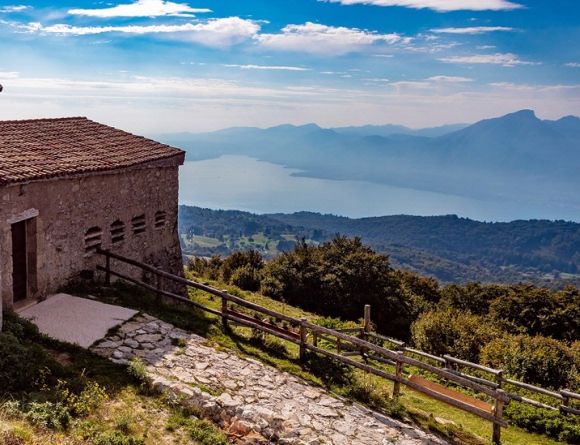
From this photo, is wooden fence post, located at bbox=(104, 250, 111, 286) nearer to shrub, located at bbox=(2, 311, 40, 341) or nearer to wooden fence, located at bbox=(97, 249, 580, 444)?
wooden fence, located at bbox=(97, 249, 580, 444)

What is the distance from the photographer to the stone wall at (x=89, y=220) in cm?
1270

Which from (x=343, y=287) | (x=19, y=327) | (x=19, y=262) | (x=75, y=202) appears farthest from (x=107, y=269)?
(x=343, y=287)

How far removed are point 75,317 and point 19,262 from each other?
2206 mm

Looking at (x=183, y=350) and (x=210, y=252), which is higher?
(x=183, y=350)

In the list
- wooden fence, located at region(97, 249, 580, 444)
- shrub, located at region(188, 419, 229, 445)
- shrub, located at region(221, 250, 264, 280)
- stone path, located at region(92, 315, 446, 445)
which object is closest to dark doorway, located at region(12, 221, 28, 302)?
wooden fence, located at region(97, 249, 580, 444)

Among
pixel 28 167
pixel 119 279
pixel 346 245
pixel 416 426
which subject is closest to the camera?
pixel 416 426

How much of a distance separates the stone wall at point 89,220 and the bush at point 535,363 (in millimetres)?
13389

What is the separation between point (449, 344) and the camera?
24.2 m

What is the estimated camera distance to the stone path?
32.3 ft

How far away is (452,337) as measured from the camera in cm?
2428

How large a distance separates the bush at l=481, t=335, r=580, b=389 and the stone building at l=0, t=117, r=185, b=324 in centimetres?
1333

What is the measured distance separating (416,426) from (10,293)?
978 cm

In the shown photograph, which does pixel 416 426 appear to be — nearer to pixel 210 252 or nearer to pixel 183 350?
pixel 183 350

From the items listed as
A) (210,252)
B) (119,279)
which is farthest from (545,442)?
(210,252)
